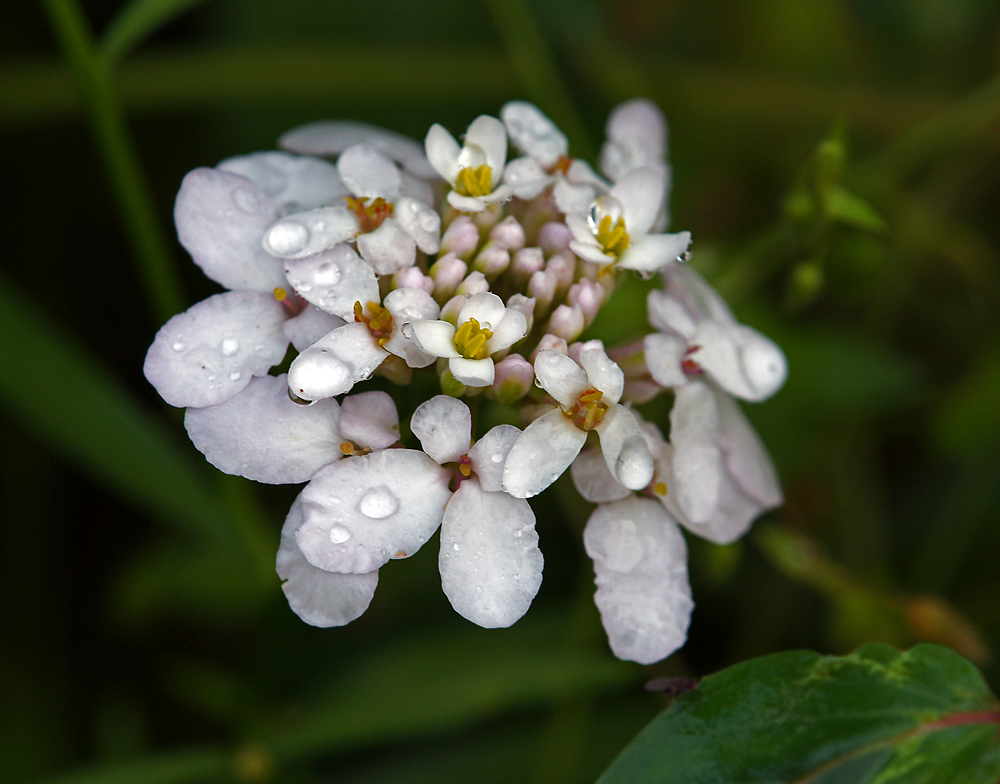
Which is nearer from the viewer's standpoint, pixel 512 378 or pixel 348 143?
pixel 512 378

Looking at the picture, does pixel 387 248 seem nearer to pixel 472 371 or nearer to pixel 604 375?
pixel 472 371

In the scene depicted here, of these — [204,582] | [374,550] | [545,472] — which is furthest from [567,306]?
[204,582]

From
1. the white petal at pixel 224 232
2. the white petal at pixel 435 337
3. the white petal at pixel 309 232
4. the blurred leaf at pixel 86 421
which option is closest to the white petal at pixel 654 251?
the white petal at pixel 435 337

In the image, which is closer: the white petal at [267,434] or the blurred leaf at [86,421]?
the white petal at [267,434]

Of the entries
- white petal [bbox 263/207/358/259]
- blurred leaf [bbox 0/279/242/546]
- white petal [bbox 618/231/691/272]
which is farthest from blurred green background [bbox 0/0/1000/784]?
white petal [bbox 263/207/358/259]

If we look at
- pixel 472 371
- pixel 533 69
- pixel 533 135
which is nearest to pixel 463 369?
pixel 472 371

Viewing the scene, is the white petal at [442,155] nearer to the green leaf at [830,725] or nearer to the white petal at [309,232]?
the white petal at [309,232]

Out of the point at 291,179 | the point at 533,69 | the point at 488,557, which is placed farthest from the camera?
the point at 533,69

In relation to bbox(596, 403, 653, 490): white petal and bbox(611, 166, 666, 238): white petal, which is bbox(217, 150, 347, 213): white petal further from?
bbox(596, 403, 653, 490): white petal
